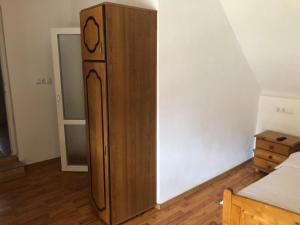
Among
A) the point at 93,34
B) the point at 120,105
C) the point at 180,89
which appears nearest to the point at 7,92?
the point at 93,34

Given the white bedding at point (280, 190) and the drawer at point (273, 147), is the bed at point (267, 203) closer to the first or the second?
the white bedding at point (280, 190)

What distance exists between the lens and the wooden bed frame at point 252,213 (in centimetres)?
155

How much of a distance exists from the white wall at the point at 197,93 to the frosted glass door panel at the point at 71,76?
4.76ft

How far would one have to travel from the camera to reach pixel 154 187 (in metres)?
2.67

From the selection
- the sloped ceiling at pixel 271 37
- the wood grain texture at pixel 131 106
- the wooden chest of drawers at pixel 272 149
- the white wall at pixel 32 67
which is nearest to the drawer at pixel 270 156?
the wooden chest of drawers at pixel 272 149

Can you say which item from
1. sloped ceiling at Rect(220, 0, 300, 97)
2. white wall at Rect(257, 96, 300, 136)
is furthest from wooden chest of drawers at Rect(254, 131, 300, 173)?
sloped ceiling at Rect(220, 0, 300, 97)

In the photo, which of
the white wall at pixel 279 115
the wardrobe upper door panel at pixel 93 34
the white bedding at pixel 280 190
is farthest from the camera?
the white wall at pixel 279 115

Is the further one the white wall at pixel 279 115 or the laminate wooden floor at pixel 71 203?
the white wall at pixel 279 115

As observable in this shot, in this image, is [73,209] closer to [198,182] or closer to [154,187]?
[154,187]

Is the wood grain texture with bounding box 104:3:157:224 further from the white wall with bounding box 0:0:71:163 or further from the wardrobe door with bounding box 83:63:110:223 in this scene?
the white wall with bounding box 0:0:71:163

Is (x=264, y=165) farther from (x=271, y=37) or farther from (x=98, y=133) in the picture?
(x=98, y=133)

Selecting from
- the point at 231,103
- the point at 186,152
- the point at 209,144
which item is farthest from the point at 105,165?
the point at 231,103

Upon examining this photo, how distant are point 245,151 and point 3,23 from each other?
12.5 ft

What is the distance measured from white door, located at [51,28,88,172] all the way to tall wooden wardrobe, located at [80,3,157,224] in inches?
40.7
